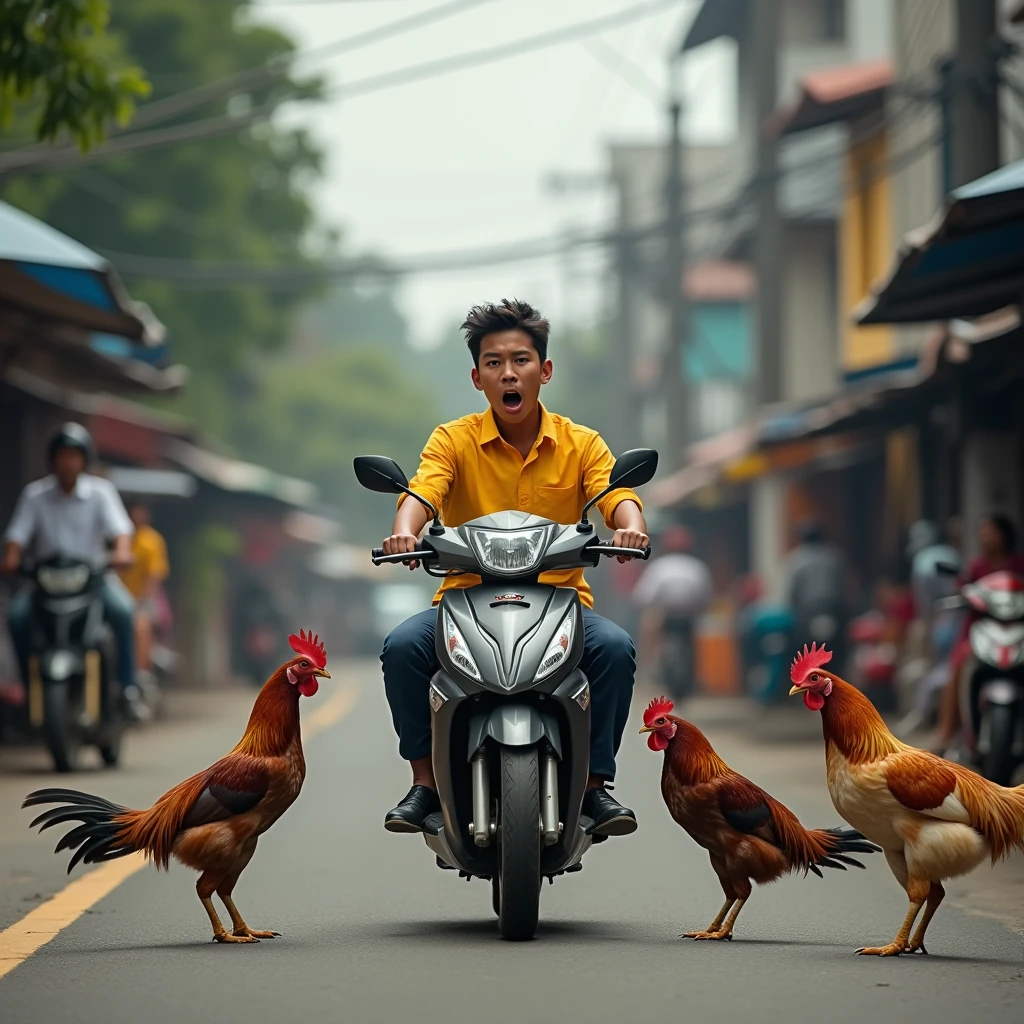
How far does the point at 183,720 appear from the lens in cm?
2123

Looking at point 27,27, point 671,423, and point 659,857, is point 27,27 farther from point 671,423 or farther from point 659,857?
point 671,423

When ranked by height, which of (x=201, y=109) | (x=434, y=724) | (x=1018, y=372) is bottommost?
(x=434, y=724)

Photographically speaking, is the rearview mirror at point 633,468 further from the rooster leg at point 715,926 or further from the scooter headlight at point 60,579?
the scooter headlight at point 60,579

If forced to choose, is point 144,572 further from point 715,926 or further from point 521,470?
point 715,926

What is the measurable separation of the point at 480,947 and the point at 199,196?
30999 mm

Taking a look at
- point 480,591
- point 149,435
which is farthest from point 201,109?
point 480,591

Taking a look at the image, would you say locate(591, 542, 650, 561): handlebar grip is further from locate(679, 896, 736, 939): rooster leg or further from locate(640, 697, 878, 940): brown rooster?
locate(679, 896, 736, 939): rooster leg

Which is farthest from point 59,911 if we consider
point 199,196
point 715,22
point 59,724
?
point 715,22

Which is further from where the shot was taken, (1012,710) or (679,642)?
(679,642)

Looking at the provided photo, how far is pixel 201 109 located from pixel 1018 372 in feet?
80.6

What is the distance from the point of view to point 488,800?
21.8 feet

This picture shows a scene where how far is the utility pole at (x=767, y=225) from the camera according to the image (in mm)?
27156

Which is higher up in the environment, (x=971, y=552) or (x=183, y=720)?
(x=971, y=552)

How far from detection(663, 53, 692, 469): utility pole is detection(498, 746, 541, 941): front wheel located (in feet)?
89.3
